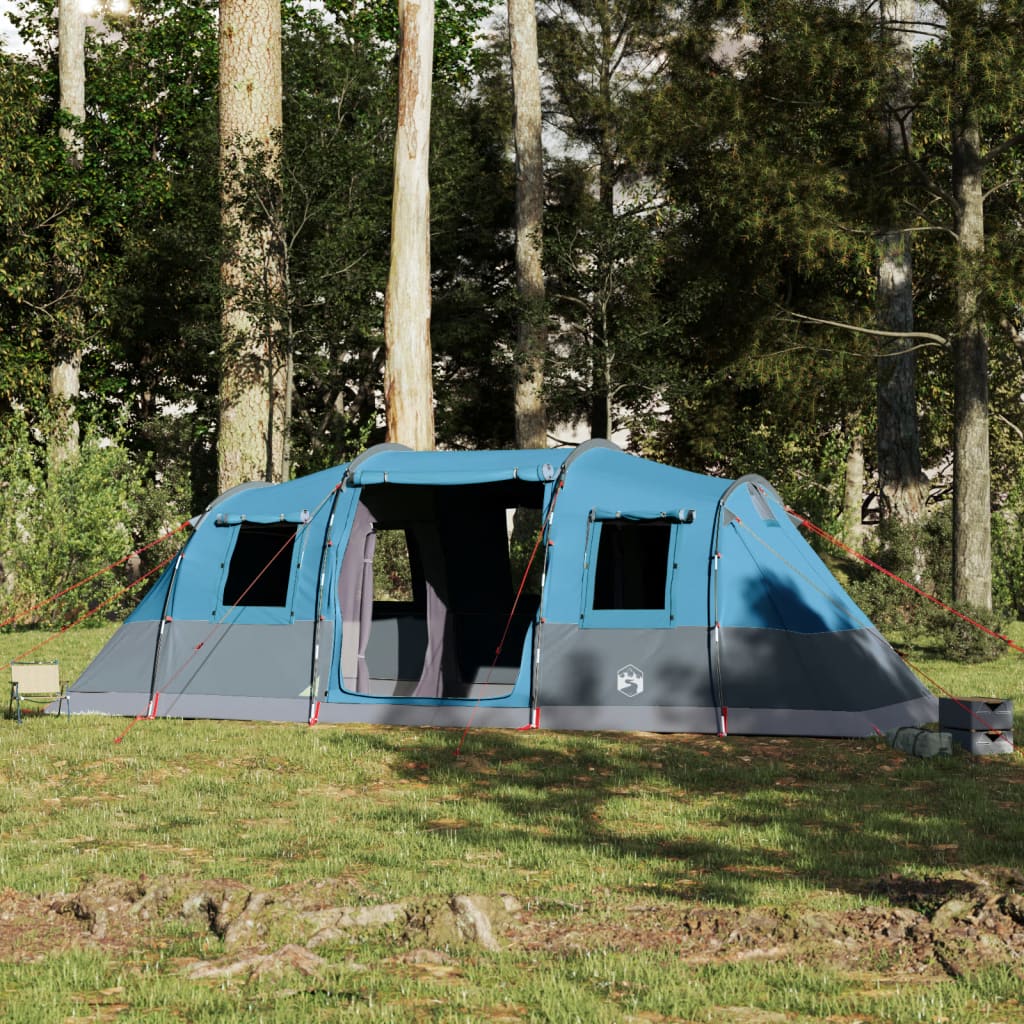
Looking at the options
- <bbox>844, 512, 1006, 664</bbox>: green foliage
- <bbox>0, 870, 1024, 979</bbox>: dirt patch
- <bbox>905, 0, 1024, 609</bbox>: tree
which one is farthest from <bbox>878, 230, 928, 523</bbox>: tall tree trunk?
<bbox>0, 870, 1024, 979</bbox>: dirt patch

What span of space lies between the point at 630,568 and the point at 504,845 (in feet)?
18.4

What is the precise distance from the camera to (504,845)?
7.41 meters

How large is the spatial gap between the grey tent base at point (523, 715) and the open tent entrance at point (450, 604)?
4.88 ft

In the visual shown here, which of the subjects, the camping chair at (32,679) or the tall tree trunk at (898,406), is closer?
the camping chair at (32,679)

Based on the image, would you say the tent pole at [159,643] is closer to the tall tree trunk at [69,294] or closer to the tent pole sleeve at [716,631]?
the tent pole sleeve at [716,631]

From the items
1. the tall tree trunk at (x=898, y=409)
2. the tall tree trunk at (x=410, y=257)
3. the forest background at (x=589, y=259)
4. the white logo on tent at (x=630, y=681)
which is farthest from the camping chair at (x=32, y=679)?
the tall tree trunk at (x=898, y=409)

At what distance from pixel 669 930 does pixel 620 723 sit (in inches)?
212

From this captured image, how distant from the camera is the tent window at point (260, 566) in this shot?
12.6 metres

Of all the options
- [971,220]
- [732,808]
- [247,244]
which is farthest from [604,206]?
[732,808]

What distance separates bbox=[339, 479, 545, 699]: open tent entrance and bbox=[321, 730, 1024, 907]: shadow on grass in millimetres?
2470

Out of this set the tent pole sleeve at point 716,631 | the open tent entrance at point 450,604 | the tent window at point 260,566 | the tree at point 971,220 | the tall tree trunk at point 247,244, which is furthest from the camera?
the tall tree trunk at point 247,244

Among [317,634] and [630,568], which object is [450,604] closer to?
[630,568]

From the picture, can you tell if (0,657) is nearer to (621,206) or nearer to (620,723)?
(620,723)

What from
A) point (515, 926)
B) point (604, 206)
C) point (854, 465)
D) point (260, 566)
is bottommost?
point (515, 926)
